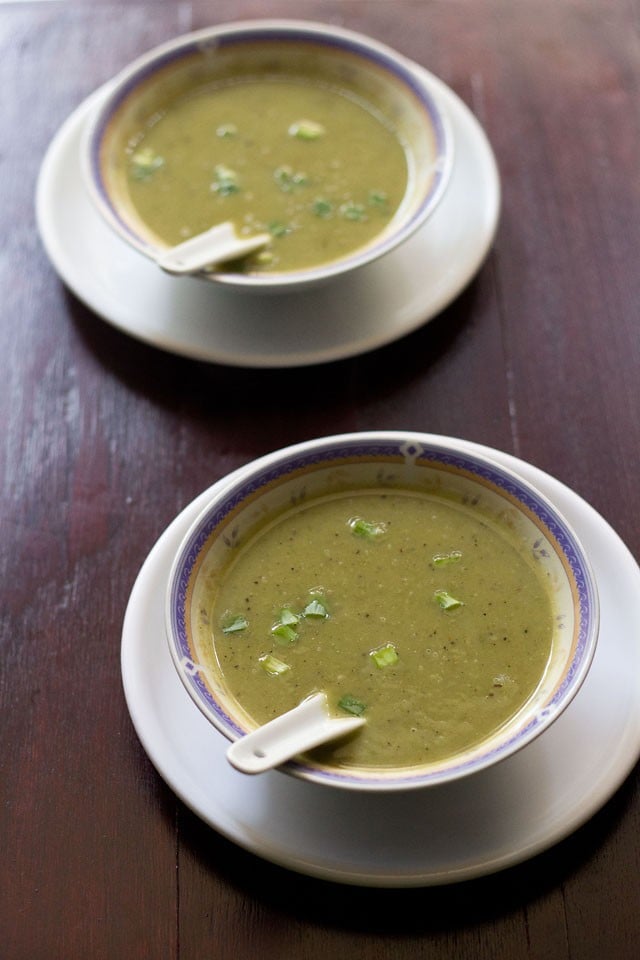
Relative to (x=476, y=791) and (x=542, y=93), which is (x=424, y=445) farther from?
(x=542, y=93)

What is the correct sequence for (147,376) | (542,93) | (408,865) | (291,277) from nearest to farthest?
(408,865) → (291,277) → (147,376) → (542,93)

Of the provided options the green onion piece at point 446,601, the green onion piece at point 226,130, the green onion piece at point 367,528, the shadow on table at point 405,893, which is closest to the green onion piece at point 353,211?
the green onion piece at point 226,130

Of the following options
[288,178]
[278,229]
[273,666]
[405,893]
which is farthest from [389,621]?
[288,178]

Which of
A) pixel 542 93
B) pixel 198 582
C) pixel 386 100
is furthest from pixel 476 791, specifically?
pixel 542 93

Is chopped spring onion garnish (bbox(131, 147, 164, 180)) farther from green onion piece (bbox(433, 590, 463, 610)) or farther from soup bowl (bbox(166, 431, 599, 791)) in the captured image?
green onion piece (bbox(433, 590, 463, 610))

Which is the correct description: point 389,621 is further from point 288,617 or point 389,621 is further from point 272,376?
point 272,376

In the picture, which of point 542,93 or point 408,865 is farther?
point 542,93

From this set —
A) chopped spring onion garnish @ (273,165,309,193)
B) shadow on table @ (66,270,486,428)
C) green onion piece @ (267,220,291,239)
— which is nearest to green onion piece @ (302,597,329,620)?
shadow on table @ (66,270,486,428)
